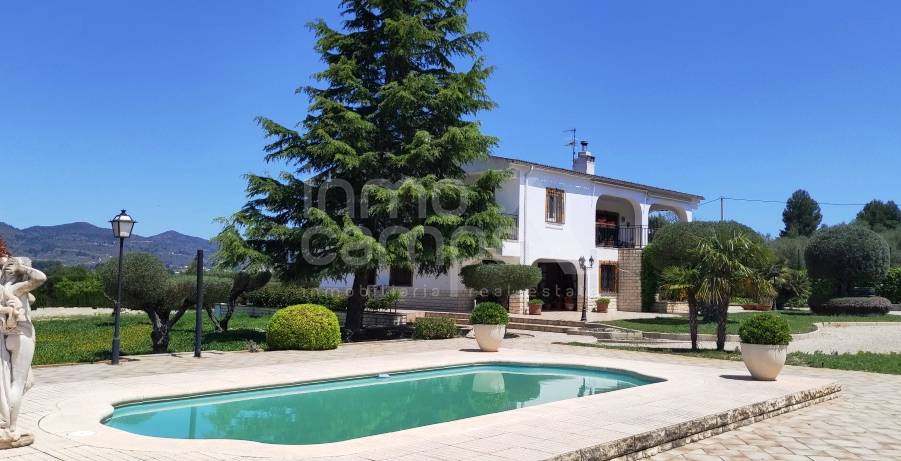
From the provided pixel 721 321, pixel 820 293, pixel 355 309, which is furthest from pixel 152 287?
pixel 820 293

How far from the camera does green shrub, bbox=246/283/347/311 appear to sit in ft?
94.4

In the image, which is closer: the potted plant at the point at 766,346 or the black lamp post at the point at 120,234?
the potted plant at the point at 766,346

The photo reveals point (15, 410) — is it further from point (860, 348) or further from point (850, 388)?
point (860, 348)

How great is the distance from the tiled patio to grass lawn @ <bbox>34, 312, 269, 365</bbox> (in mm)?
1736

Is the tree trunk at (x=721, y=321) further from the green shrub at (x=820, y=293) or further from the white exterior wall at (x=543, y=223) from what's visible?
the green shrub at (x=820, y=293)

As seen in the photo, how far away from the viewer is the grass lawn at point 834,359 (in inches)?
587

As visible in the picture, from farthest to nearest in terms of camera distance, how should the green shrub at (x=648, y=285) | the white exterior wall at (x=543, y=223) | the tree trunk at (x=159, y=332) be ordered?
the green shrub at (x=648, y=285), the white exterior wall at (x=543, y=223), the tree trunk at (x=159, y=332)

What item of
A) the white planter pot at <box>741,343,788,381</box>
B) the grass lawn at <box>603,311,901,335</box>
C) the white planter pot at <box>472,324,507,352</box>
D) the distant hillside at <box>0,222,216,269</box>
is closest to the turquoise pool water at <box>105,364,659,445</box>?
the white planter pot at <box>741,343,788,381</box>

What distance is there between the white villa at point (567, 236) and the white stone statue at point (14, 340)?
65.8 feet

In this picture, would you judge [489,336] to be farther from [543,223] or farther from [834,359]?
[543,223]

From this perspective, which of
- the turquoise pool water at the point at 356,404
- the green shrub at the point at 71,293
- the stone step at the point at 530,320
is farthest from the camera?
the green shrub at the point at 71,293

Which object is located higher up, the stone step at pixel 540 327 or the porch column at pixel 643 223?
the porch column at pixel 643 223

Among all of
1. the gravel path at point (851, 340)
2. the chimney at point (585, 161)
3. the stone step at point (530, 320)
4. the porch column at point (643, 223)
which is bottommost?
the gravel path at point (851, 340)

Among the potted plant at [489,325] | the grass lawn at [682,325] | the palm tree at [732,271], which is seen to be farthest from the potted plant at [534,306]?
the palm tree at [732,271]
